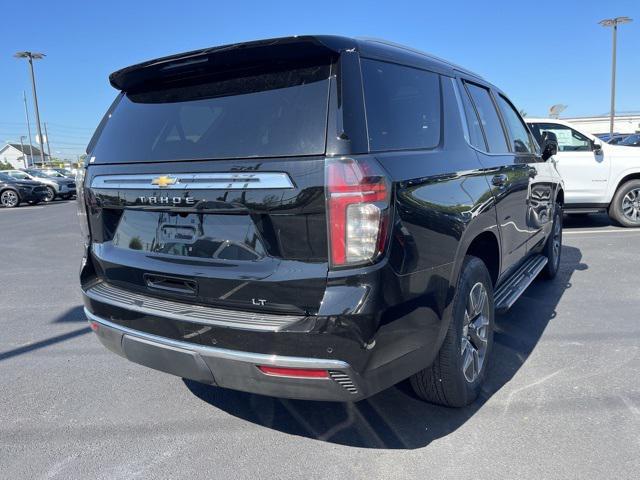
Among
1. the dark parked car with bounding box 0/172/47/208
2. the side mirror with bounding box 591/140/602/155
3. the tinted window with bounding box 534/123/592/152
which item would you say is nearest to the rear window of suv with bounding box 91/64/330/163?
the tinted window with bounding box 534/123/592/152

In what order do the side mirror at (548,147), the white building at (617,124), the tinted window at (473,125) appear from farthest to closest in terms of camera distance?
the white building at (617,124), the side mirror at (548,147), the tinted window at (473,125)

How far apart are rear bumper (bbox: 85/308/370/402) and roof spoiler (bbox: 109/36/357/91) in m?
1.29

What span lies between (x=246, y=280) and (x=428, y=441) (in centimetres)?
131

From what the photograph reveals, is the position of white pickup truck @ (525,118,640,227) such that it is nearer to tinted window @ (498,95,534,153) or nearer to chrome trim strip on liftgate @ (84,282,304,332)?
tinted window @ (498,95,534,153)

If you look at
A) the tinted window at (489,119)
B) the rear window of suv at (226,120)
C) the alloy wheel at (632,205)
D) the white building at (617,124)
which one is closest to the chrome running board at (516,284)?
the tinted window at (489,119)

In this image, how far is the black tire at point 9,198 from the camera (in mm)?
19250

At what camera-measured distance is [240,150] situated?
2.28 metres

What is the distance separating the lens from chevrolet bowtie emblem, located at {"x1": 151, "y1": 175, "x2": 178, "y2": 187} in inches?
93.6

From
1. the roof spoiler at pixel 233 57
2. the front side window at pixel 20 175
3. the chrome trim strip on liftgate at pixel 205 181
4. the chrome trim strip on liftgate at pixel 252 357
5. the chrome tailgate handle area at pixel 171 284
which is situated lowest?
the chrome trim strip on liftgate at pixel 252 357

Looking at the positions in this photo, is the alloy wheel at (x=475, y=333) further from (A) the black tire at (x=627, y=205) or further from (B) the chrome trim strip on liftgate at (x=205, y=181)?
(A) the black tire at (x=627, y=205)

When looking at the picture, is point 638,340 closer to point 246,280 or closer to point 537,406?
point 537,406

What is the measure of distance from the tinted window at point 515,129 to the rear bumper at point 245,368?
2.85 meters

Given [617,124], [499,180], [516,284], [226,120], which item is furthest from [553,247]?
[617,124]

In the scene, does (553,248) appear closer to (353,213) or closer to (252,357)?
(353,213)
